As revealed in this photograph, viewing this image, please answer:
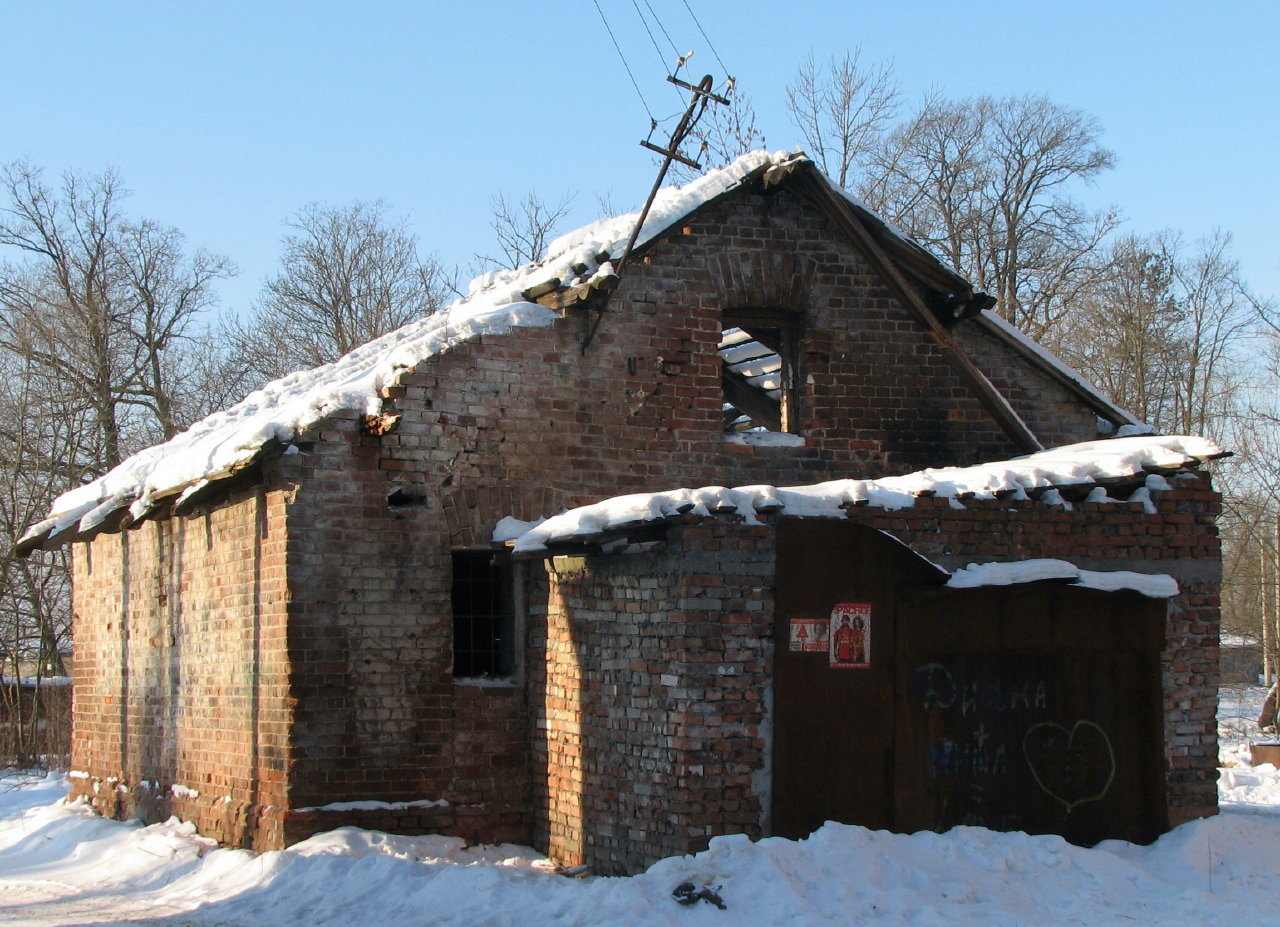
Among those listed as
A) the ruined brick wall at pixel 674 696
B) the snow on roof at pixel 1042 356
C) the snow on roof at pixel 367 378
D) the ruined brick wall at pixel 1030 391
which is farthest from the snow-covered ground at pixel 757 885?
the snow on roof at pixel 1042 356

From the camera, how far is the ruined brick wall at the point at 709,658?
8.16 metres

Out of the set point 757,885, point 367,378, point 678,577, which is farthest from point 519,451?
point 757,885

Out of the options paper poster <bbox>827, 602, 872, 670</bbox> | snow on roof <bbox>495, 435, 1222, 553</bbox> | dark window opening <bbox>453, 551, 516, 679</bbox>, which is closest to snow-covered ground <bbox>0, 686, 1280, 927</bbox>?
paper poster <bbox>827, 602, 872, 670</bbox>

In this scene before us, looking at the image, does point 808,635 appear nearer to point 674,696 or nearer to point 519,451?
point 674,696

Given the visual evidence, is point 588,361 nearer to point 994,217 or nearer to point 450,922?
point 450,922

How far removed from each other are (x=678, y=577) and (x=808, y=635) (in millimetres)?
945

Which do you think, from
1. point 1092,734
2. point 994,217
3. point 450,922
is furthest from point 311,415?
point 994,217

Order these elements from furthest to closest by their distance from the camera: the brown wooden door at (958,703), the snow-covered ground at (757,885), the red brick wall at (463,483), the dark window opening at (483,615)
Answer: the dark window opening at (483,615) < the red brick wall at (463,483) < the brown wooden door at (958,703) < the snow-covered ground at (757,885)

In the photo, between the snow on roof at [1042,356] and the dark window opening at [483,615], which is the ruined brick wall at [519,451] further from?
the snow on roof at [1042,356]

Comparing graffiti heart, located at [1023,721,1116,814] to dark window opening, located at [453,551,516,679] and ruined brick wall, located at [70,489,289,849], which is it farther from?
ruined brick wall, located at [70,489,289,849]

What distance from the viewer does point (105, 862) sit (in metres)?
11.0

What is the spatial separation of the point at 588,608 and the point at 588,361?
2.43m

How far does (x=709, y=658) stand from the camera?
8180mm

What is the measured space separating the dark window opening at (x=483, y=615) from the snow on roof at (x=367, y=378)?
160 centimetres
